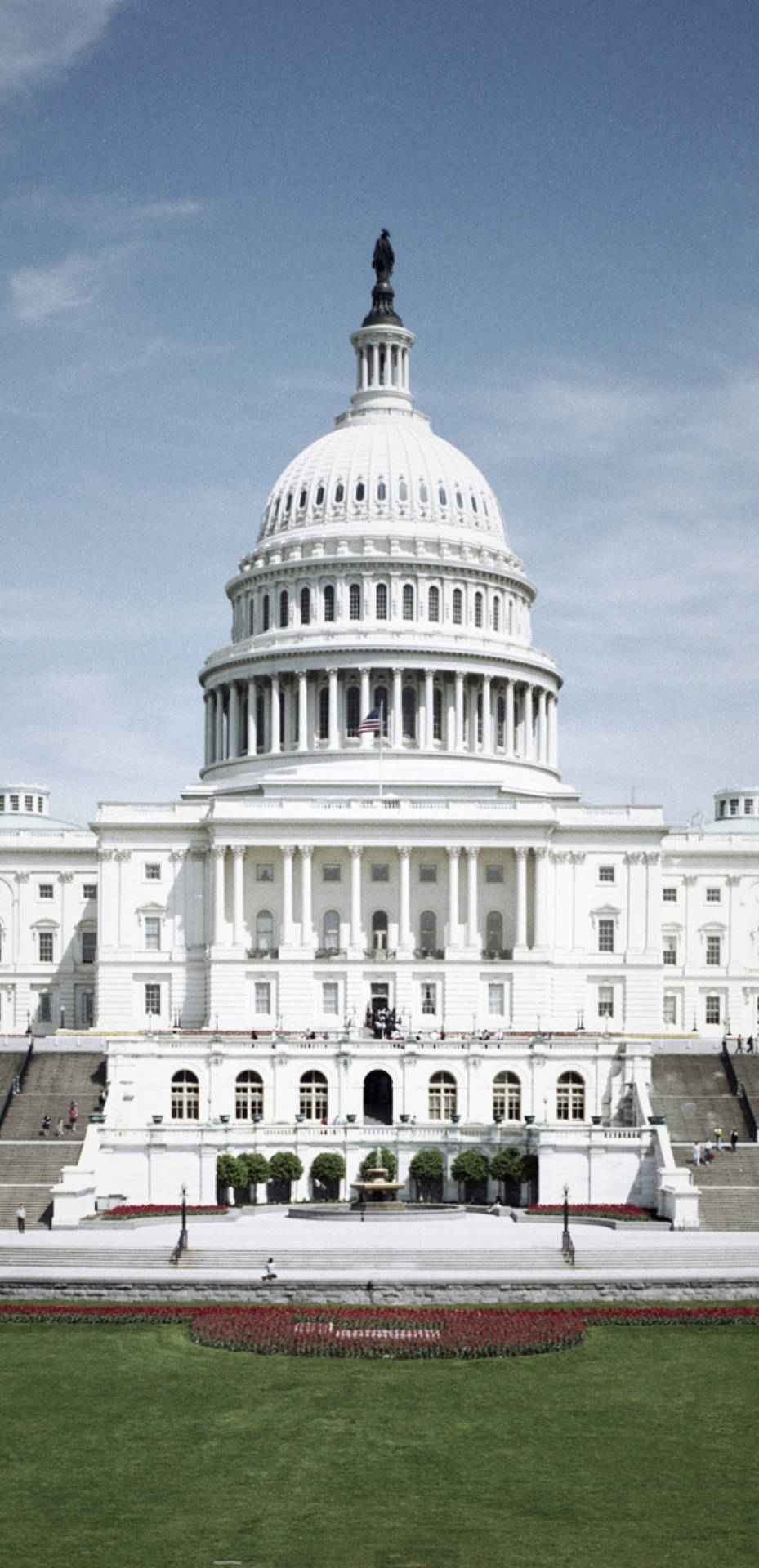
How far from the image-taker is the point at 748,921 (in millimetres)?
130750

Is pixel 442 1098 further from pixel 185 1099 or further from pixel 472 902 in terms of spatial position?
pixel 472 902

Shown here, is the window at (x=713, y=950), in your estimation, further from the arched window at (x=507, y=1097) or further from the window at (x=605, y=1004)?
the arched window at (x=507, y=1097)

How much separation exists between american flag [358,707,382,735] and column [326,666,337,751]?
8462 mm

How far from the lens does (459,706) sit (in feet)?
448

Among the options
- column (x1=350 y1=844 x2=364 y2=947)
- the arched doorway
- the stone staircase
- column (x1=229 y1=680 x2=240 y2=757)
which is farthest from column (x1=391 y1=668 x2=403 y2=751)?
the stone staircase

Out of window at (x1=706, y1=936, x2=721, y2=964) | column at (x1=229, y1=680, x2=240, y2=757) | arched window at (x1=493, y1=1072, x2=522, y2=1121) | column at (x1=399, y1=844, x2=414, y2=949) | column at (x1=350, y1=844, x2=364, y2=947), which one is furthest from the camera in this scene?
column at (x1=229, y1=680, x2=240, y2=757)

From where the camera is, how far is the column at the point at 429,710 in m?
135

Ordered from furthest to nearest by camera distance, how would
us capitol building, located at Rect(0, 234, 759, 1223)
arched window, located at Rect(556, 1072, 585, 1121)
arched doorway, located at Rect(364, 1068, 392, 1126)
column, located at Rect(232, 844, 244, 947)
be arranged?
column, located at Rect(232, 844, 244, 947) → arched doorway, located at Rect(364, 1068, 392, 1126) → arched window, located at Rect(556, 1072, 585, 1121) → us capitol building, located at Rect(0, 234, 759, 1223)

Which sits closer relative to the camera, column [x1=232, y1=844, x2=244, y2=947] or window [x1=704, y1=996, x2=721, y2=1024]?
column [x1=232, y1=844, x2=244, y2=947]

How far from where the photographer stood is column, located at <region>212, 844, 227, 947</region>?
117 metres

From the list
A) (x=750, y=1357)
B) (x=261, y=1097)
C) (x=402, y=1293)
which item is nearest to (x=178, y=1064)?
(x=261, y=1097)

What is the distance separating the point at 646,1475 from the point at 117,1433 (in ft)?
40.4

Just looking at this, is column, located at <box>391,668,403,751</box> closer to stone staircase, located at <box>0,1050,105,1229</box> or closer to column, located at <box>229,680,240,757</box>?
column, located at <box>229,680,240,757</box>

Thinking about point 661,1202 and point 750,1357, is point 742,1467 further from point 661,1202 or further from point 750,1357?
point 661,1202
